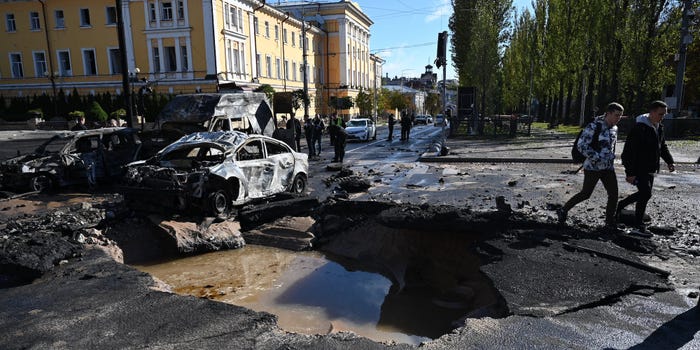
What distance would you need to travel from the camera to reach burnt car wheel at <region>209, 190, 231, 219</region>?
788 cm

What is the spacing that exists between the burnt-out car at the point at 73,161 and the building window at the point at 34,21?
137 feet

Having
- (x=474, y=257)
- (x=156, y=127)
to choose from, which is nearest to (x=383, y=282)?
(x=474, y=257)

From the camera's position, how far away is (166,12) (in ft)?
134

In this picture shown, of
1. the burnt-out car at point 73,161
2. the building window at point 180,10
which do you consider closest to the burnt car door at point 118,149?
the burnt-out car at point 73,161

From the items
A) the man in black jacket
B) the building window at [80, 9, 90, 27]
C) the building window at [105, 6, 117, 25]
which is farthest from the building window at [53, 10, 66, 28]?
the man in black jacket

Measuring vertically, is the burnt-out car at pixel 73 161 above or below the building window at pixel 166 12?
below

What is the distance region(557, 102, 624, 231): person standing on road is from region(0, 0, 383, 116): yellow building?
3305 centimetres

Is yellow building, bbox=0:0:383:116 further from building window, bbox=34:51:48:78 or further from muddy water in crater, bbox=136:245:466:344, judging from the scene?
muddy water in crater, bbox=136:245:466:344

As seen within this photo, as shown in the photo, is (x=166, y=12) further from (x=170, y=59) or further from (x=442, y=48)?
(x=442, y=48)

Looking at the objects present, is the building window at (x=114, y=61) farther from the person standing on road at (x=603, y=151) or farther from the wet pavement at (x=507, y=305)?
the person standing on road at (x=603, y=151)

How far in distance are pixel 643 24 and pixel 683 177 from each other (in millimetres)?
19390

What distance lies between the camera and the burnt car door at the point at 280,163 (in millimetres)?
9500

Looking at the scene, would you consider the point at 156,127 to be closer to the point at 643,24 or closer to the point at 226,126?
the point at 226,126

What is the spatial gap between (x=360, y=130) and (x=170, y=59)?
23955 millimetres
